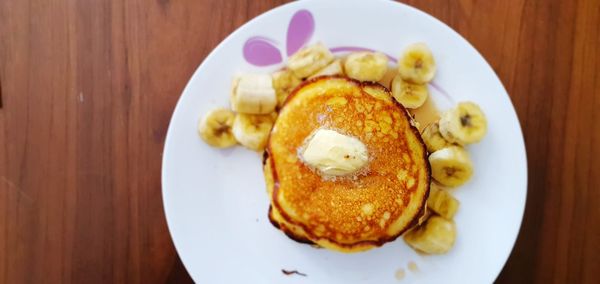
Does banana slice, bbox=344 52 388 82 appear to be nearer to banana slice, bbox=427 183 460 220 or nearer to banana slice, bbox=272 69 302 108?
banana slice, bbox=272 69 302 108

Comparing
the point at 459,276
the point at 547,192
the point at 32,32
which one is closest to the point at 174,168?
the point at 32,32

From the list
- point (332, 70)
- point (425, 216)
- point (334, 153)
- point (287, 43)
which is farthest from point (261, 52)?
point (425, 216)

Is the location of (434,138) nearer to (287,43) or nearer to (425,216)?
(425,216)

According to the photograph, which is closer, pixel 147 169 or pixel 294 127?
pixel 294 127

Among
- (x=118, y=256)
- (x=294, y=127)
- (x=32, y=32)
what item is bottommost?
(x=118, y=256)

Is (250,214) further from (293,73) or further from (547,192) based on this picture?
(547,192)

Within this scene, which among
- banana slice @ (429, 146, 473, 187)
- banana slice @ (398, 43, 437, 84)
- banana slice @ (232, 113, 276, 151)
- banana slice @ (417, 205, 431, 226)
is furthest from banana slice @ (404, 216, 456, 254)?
banana slice @ (232, 113, 276, 151)
